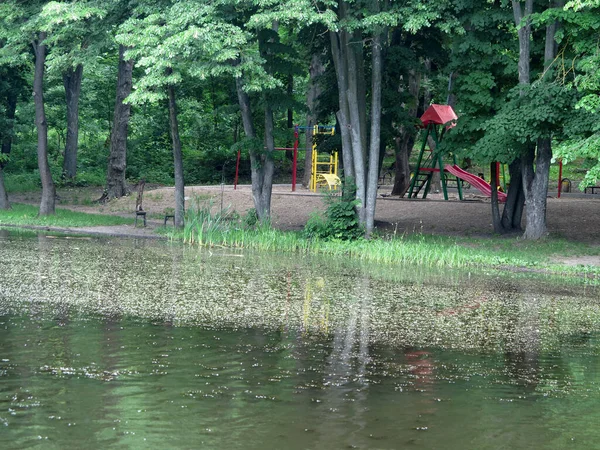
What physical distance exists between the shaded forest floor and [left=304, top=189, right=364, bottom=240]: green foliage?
158 cm

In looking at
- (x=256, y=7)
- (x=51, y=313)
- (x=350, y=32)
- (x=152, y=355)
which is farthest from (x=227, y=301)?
(x=256, y=7)

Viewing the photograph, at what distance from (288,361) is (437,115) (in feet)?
68.2

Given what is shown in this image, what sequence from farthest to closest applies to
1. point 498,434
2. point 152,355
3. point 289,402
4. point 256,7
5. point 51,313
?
1. point 256,7
2. point 51,313
3. point 152,355
4. point 289,402
5. point 498,434

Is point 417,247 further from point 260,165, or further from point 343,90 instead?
point 260,165

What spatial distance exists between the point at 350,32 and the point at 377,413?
603 inches

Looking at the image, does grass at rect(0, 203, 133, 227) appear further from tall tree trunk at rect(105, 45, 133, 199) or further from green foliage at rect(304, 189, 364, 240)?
green foliage at rect(304, 189, 364, 240)

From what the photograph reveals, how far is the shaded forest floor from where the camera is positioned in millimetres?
25445

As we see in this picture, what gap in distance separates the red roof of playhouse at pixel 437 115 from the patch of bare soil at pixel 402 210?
2.51m

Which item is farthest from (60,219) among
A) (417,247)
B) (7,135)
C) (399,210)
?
(417,247)

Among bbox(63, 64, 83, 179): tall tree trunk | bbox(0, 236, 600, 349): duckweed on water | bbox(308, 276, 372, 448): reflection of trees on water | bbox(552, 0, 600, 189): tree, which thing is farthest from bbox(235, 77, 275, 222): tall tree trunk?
bbox(63, 64, 83, 179): tall tree trunk

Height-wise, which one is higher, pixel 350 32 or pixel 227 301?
pixel 350 32

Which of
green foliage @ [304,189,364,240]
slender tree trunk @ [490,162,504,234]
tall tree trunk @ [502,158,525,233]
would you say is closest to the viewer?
Result: green foliage @ [304,189,364,240]

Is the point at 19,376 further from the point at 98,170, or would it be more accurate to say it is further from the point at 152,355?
the point at 98,170

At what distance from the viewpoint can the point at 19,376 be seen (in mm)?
8445
